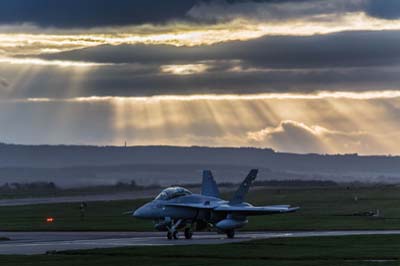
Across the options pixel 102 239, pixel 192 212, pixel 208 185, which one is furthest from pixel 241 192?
pixel 102 239

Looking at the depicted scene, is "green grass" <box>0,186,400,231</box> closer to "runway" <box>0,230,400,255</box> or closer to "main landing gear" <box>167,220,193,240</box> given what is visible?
"runway" <box>0,230,400,255</box>

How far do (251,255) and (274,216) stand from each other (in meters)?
45.6

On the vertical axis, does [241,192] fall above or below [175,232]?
above

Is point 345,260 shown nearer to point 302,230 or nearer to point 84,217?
point 302,230

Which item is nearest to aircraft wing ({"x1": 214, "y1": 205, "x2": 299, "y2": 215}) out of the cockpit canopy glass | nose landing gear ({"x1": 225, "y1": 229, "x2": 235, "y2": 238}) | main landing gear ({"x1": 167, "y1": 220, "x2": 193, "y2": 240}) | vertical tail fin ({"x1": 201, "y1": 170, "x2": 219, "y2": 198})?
nose landing gear ({"x1": 225, "y1": 229, "x2": 235, "y2": 238})

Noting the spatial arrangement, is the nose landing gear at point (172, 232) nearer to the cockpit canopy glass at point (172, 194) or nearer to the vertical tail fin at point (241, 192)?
the cockpit canopy glass at point (172, 194)

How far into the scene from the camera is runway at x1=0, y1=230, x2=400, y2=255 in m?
67.9

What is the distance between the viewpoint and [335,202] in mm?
130500

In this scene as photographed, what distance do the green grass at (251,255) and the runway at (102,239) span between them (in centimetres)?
405

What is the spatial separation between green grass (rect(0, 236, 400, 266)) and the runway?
13.3ft

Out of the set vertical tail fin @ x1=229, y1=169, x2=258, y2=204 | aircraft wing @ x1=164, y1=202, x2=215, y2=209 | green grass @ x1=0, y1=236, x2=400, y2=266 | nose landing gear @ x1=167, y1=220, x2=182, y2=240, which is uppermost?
vertical tail fin @ x1=229, y1=169, x2=258, y2=204

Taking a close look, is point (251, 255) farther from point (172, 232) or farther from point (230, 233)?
point (172, 232)

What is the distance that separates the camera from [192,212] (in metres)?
78.7

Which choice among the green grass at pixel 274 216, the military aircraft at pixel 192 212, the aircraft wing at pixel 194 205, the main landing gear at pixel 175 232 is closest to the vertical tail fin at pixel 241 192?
the military aircraft at pixel 192 212
